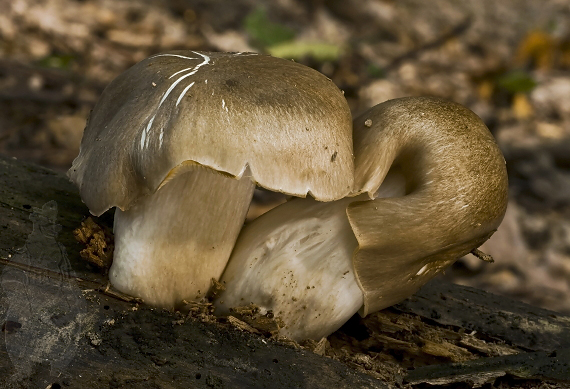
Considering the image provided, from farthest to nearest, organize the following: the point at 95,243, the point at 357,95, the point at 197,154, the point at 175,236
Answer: the point at 357,95 → the point at 95,243 → the point at 175,236 → the point at 197,154

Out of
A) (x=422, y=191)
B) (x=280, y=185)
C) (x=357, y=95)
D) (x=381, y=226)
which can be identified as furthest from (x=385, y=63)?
(x=280, y=185)

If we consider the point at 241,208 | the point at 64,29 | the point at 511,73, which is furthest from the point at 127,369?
the point at 511,73

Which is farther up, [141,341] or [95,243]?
[95,243]

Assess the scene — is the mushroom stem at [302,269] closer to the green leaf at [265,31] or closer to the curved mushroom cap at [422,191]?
the curved mushroom cap at [422,191]

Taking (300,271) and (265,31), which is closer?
(300,271)

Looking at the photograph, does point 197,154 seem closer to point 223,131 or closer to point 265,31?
point 223,131

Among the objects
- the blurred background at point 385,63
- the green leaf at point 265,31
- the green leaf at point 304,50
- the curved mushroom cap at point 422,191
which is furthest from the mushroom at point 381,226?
the green leaf at point 265,31

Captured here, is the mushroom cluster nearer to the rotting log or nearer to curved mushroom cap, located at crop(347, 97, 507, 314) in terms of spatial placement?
curved mushroom cap, located at crop(347, 97, 507, 314)
